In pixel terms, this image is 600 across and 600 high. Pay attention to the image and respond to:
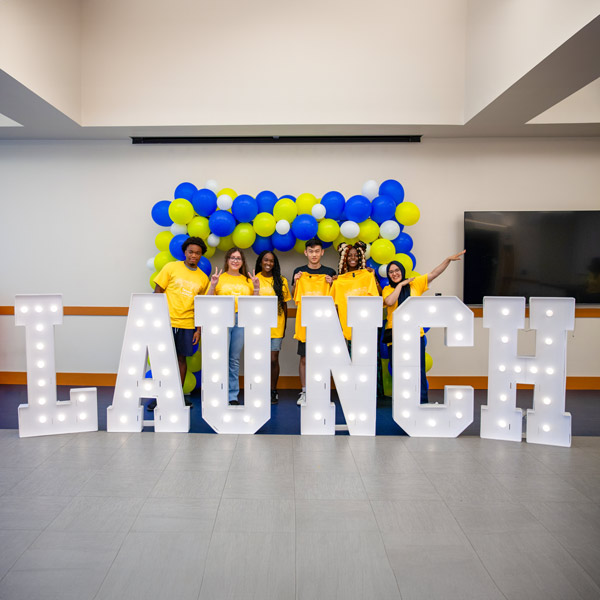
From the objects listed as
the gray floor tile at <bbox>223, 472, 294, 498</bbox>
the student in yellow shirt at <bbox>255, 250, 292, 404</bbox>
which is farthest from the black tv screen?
the gray floor tile at <bbox>223, 472, 294, 498</bbox>

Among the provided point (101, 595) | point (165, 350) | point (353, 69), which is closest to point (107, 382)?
point (165, 350)

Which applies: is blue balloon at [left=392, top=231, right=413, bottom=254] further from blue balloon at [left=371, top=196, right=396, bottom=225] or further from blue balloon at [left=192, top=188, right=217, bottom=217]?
blue balloon at [left=192, top=188, right=217, bottom=217]

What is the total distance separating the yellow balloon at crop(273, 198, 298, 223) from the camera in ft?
13.7

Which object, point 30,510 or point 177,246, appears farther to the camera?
point 177,246

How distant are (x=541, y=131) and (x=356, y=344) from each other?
10.5 feet

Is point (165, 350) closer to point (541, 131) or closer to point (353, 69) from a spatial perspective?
Result: point (353, 69)

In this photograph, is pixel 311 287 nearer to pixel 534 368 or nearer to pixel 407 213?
pixel 407 213

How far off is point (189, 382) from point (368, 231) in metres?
2.17

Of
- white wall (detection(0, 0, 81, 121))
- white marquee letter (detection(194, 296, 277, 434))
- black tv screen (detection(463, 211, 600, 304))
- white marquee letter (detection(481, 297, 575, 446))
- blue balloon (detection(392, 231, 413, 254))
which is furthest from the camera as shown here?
black tv screen (detection(463, 211, 600, 304))

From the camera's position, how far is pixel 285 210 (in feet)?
13.7

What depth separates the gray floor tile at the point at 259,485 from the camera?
2.37 meters

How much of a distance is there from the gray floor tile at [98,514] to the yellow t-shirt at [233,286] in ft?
6.30

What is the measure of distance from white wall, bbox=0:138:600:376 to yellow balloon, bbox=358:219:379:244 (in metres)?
0.65

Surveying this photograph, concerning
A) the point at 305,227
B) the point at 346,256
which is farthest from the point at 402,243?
the point at 305,227
